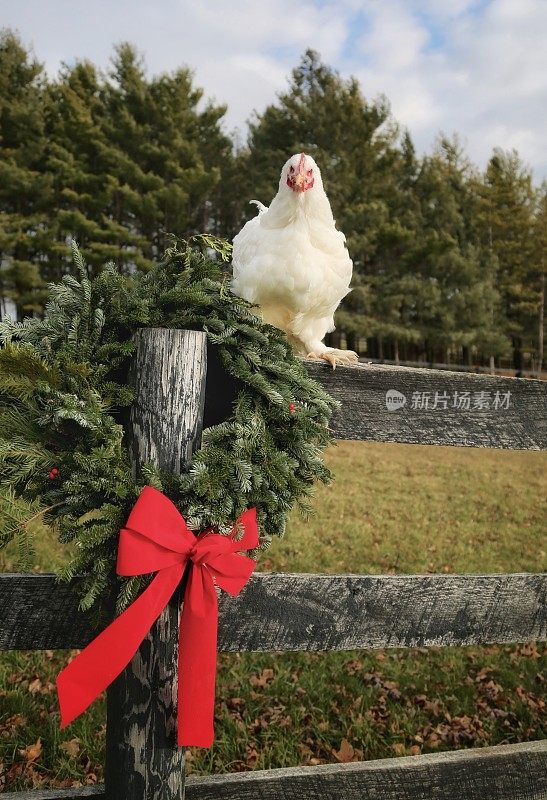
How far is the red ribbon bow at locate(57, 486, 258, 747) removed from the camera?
142 cm

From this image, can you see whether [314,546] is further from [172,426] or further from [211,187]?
[211,187]

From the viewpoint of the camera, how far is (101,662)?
1420 mm

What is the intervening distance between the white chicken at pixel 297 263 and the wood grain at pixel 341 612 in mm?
783

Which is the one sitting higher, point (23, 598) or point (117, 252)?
point (117, 252)

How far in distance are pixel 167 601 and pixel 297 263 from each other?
49.0 inches

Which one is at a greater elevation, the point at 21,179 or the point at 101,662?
the point at 21,179

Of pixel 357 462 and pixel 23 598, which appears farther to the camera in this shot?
pixel 357 462

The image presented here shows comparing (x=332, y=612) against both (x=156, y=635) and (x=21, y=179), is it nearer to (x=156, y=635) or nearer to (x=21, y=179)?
(x=156, y=635)

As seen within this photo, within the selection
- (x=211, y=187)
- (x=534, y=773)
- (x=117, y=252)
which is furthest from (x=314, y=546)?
(x=211, y=187)

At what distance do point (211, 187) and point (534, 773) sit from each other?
77.2 feet

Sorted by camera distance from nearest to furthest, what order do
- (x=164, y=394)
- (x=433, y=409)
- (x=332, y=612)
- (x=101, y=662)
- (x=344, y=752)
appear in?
(x=101, y=662) < (x=164, y=394) < (x=332, y=612) < (x=433, y=409) < (x=344, y=752)

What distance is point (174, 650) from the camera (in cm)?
161

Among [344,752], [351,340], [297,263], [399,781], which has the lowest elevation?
[344,752]

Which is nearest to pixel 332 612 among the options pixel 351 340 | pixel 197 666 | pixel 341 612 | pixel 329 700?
pixel 341 612
